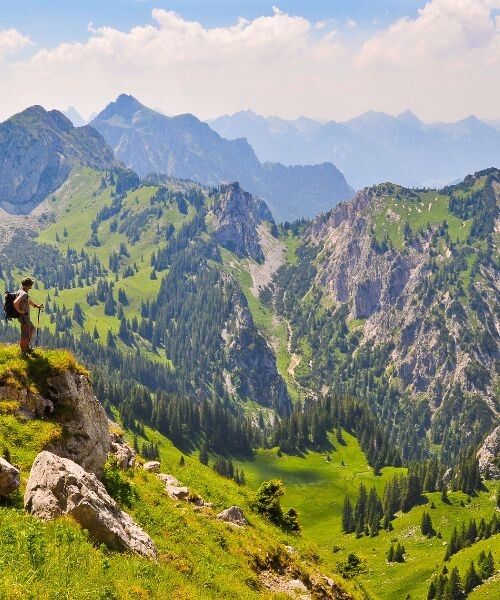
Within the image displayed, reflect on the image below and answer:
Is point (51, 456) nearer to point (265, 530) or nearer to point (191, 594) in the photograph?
point (191, 594)

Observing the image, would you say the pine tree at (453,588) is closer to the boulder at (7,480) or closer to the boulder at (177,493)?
the boulder at (177,493)

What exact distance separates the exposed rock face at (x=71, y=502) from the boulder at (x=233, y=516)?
41.7 feet

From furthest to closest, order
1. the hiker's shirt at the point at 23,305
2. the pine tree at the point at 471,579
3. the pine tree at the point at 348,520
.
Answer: the pine tree at the point at 348,520, the pine tree at the point at 471,579, the hiker's shirt at the point at 23,305

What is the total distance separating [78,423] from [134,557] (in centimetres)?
1081

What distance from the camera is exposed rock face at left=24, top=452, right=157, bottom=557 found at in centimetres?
1928

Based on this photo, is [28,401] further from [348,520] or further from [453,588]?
[348,520]

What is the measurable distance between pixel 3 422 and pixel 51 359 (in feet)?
15.0

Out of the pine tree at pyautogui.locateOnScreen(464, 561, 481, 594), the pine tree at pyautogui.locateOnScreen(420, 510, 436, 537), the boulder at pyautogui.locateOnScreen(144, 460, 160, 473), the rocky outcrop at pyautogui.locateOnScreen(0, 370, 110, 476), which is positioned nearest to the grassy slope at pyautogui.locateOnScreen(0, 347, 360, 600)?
the rocky outcrop at pyautogui.locateOnScreen(0, 370, 110, 476)

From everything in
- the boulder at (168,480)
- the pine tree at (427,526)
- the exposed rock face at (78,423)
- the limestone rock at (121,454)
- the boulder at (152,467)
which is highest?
the exposed rock face at (78,423)

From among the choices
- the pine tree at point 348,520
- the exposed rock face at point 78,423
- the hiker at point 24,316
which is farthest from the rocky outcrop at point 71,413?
the pine tree at point 348,520

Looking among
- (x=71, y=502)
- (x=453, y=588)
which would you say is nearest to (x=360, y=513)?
(x=453, y=588)

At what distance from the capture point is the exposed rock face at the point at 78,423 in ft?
90.7

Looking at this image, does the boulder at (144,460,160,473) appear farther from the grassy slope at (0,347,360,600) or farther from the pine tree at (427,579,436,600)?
the pine tree at (427,579,436,600)

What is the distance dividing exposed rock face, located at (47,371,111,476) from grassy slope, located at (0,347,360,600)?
0.91 meters
